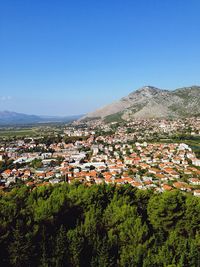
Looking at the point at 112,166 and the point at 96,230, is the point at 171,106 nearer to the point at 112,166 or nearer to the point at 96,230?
the point at 112,166

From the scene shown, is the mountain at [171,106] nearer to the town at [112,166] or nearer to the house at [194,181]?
the town at [112,166]

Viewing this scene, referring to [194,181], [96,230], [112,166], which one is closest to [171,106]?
[112,166]

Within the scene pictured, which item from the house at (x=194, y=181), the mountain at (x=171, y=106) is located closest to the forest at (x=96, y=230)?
the house at (x=194, y=181)

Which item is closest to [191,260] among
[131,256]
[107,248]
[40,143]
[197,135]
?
[131,256]

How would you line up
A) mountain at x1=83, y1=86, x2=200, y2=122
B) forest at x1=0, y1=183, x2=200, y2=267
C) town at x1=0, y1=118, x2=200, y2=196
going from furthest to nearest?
mountain at x1=83, y1=86, x2=200, y2=122 < town at x1=0, y1=118, x2=200, y2=196 < forest at x1=0, y1=183, x2=200, y2=267

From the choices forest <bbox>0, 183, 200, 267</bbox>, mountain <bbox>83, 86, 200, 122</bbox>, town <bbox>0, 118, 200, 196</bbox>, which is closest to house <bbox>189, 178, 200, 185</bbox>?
town <bbox>0, 118, 200, 196</bbox>

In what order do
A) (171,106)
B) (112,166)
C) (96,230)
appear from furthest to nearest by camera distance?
(171,106), (112,166), (96,230)

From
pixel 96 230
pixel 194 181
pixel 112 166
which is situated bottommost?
pixel 194 181

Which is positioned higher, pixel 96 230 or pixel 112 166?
pixel 96 230

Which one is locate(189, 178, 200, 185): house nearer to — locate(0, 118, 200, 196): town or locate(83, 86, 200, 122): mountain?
locate(0, 118, 200, 196): town
